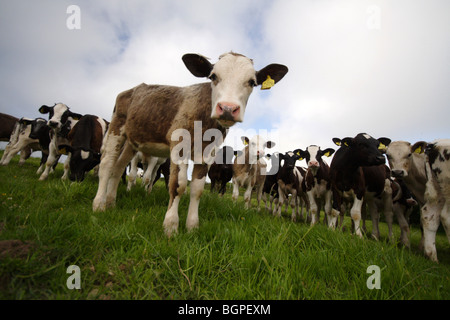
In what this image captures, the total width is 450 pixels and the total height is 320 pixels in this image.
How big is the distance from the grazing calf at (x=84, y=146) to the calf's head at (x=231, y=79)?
181 inches

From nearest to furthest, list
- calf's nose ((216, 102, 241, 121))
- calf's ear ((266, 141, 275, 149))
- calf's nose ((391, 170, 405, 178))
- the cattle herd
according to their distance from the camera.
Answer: calf's nose ((216, 102, 241, 121)) < the cattle herd < calf's nose ((391, 170, 405, 178)) < calf's ear ((266, 141, 275, 149))

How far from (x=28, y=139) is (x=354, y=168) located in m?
13.0

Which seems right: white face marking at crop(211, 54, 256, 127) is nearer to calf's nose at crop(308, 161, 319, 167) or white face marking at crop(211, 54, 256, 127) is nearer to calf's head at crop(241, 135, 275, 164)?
calf's nose at crop(308, 161, 319, 167)

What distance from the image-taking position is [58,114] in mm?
7477

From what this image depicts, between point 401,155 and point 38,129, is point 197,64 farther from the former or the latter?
point 38,129

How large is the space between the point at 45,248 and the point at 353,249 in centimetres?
315

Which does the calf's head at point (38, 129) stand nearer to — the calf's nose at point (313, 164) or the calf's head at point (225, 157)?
the calf's head at point (225, 157)

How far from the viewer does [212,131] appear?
328 centimetres

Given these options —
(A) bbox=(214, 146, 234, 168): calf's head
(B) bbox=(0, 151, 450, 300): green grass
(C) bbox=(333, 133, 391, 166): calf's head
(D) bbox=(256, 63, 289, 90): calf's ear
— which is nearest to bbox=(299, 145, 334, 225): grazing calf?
(C) bbox=(333, 133, 391, 166): calf's head

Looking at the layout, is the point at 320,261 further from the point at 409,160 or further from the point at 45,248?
the point at 409,160

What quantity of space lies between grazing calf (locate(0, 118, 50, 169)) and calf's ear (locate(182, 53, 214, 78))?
28.0ft

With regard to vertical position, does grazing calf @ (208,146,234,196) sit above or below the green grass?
above

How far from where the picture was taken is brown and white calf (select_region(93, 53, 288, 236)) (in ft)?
9.87
